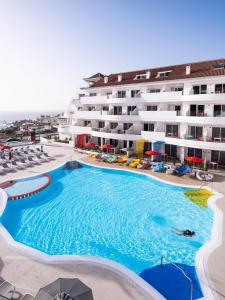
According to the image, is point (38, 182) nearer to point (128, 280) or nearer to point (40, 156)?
point (40, 156)

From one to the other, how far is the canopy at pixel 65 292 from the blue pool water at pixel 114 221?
4.59m

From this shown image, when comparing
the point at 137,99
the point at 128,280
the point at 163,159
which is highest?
the point at 137,99

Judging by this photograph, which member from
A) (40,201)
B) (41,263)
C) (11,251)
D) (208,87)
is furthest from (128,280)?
(208,87)

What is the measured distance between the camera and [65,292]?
7.29 m

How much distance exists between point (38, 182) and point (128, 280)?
1597cm

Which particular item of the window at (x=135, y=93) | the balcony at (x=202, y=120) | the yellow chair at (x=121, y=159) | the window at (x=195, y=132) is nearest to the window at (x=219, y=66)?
the balcony at (x=202, y=120)

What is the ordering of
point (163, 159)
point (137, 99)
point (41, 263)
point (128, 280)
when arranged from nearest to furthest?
point (128, 280) < point (41, 263) < point (163, 159) < point (137, 99)

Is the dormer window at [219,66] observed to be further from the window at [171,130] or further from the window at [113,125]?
the window at [113,125]

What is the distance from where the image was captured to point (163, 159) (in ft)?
97.9

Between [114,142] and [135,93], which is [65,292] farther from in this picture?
[135,93]

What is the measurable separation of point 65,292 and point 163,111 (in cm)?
2540

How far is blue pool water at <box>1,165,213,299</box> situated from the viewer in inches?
509

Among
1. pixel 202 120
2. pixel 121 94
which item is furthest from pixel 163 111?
pixel 121 94

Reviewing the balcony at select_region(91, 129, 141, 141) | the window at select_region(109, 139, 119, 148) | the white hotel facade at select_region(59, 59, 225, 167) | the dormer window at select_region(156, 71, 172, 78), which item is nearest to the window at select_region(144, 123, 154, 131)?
the white hotel facade at select_region(59, 59, 225, 167)
